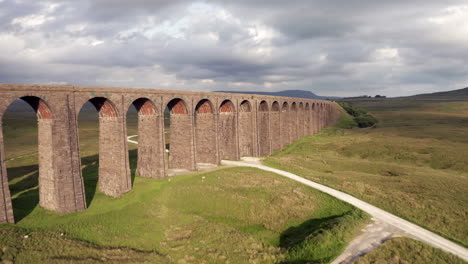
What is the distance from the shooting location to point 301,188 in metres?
30.5

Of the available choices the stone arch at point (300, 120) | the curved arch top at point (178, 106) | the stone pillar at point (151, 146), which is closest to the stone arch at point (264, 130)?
the curved arch top at point (178, 106)

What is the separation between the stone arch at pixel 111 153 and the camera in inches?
1152

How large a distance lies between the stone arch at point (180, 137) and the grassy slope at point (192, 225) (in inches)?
164

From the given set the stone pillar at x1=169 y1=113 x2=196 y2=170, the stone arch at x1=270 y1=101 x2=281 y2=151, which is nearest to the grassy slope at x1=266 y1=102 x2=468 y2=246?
the stone arch at x1=270 y1=101 x2=281 y2=151

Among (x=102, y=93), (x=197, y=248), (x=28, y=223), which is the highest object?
(x=102, y=93)

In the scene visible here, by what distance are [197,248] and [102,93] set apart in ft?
58.8

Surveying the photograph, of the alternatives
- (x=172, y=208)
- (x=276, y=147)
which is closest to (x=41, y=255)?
(x=172, y=208)

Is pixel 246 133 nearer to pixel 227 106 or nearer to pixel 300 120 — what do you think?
pixel 227 106

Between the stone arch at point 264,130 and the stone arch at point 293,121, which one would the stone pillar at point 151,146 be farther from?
the stone arch at point 293,121

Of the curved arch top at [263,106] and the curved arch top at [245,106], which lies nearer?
the curved arch top at [245,106]

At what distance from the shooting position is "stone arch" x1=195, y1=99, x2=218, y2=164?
41.5 metres

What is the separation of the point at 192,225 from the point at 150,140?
533 inches

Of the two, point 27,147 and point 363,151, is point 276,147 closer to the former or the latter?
point 363,151

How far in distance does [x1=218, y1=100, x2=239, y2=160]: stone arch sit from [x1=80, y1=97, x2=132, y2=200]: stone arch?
19.4 metres
